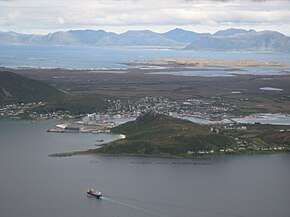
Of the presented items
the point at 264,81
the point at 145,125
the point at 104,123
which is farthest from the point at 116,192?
the point at 264,81

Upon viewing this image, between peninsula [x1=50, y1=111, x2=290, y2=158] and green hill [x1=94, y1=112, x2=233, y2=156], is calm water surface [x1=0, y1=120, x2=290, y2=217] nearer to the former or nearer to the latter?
peninsula [x1=50, y1=111, x2=290, y2=158]

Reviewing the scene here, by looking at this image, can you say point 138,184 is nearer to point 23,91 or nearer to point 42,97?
point 42,97

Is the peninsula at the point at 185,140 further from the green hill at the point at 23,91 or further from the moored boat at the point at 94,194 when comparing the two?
the green hill at the point at 23,91

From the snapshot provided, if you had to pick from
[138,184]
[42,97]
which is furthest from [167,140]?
[42,97]

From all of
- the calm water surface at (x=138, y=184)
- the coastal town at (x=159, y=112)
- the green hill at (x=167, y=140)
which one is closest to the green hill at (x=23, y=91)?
the coastal town at (x=159, y=112)

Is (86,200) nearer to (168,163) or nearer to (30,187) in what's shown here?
(30,187)

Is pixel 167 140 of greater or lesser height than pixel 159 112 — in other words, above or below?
above

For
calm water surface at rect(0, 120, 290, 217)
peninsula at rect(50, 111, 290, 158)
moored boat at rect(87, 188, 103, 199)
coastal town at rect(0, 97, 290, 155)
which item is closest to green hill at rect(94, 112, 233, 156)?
peninsula at rect(50, 111, 290, 158)
